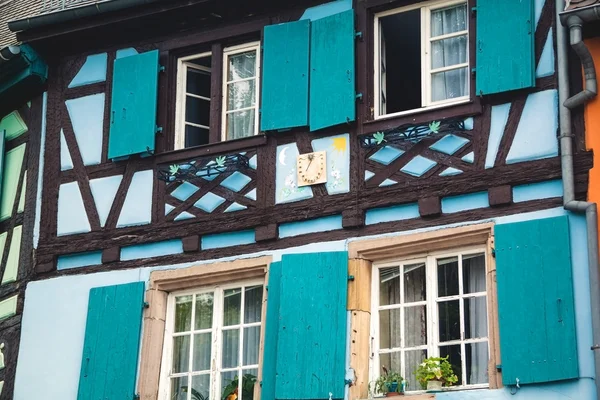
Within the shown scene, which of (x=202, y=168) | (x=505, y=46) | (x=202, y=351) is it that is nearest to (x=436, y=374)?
(x=202, y=351)

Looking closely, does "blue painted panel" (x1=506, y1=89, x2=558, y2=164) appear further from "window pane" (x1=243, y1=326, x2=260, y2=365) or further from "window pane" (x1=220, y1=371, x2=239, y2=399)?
"window pane" (x1=220, y1=371, x2=239, y2=399)

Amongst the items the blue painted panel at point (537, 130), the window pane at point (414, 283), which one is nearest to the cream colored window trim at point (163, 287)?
the window pane at point (414, 283)

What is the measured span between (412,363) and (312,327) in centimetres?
87

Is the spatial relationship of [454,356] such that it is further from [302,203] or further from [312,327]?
[302,203]

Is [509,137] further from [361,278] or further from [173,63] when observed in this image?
[173,63]

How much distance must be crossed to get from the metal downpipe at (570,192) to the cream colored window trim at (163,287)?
9.01 feet

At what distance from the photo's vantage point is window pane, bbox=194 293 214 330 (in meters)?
13.8

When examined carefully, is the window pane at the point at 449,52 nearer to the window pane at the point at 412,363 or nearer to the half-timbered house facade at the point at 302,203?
the half-timbered house facade at the point at 302,203

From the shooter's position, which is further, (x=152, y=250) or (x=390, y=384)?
(x=152, y=250)

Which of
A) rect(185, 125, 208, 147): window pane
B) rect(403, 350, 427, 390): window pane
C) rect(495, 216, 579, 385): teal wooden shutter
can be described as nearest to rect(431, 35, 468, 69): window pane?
rect(495, 216, 579, 385): teal wooden shutter

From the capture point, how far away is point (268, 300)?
13.2 m

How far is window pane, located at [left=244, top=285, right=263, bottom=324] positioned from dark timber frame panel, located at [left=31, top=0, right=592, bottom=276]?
38cm

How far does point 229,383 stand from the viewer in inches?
528

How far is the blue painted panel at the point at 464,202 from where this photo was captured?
12.6 meters
